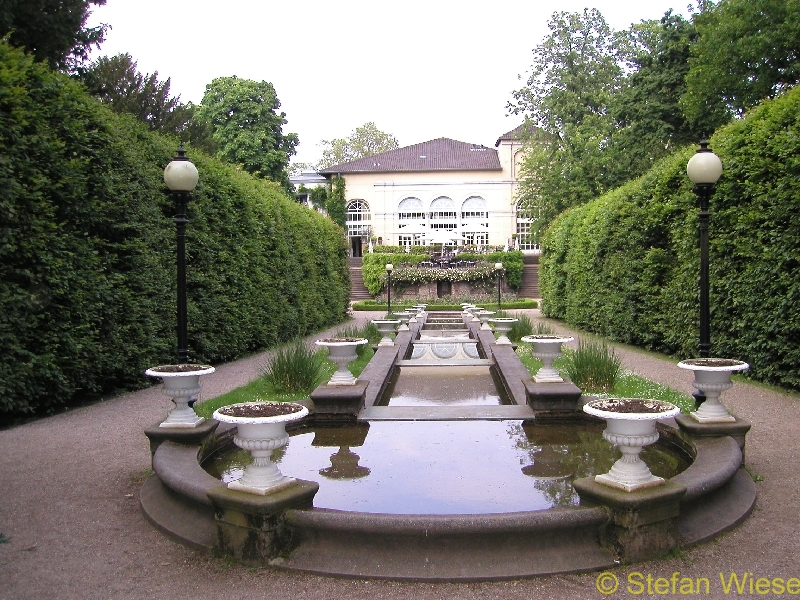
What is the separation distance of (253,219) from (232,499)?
1052cm

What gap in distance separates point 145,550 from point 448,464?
233 centimetres

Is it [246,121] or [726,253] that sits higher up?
[246,121]

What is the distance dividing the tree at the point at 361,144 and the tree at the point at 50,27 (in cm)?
4673

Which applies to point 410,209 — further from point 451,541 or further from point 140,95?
point 451,541

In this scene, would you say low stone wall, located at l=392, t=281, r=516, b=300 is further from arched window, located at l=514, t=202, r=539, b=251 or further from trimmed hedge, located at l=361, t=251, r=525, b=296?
arched window, located at l=514, t=202, r=539, b=251

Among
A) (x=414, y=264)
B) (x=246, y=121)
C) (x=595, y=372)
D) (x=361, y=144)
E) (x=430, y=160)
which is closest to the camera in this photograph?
(x=595, y=372)

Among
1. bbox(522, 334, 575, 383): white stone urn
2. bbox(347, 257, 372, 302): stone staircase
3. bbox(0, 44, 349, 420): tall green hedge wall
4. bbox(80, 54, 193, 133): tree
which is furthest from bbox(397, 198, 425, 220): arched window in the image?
bbox(522, 334, 575, 383): white stone urn

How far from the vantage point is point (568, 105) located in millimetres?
32812

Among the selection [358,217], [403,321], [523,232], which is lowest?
[403,321]

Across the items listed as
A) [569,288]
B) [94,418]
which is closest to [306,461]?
[94,418]

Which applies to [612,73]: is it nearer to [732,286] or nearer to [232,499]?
[732,286]

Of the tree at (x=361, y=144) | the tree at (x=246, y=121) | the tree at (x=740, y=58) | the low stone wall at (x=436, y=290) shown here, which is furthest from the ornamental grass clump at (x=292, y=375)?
the tree at (x=361, y=144)

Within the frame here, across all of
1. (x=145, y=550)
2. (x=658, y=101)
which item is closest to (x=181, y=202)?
(x=145, y=550)

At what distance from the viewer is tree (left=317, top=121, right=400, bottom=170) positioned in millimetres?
63281
